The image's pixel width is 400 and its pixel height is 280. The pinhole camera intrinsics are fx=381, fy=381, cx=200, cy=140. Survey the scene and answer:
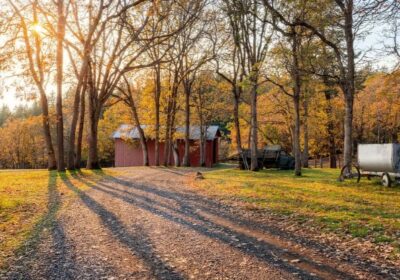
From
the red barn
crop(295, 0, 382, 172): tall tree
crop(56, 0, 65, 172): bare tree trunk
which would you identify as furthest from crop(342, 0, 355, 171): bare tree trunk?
the red barn

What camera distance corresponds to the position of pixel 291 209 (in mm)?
10055

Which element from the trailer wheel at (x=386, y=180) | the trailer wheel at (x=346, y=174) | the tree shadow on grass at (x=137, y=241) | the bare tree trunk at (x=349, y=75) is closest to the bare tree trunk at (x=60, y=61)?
the tree shadow on grass at (x=137, y=241)

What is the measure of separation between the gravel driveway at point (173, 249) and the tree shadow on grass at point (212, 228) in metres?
0.02

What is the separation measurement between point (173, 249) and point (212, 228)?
5.58 feet

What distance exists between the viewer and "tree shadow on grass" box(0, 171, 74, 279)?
17.6ft

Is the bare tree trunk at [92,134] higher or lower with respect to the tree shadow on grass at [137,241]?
higher

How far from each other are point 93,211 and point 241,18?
20.6m

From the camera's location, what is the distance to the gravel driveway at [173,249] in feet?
17.6

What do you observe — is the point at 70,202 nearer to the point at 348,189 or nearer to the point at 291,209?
the point at 291,209

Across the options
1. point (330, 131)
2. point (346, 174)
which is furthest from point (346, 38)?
point (330, 131)

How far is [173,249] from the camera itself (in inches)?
256

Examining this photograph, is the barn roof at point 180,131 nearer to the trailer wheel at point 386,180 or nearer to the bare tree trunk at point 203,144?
the bare tree trunk at point 203,144

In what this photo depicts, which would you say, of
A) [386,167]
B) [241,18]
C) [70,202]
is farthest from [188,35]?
[70,202]

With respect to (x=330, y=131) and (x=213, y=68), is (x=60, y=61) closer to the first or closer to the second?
(x=213, y=68)
